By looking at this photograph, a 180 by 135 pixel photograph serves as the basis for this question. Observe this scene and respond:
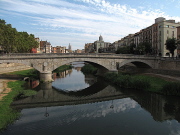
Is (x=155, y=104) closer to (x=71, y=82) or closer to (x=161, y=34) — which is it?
(x=71, y=82)

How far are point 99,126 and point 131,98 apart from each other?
36.4 feet

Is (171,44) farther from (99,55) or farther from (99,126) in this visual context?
(99,126)

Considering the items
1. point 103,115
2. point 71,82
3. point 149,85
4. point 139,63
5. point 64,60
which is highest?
point 64,60

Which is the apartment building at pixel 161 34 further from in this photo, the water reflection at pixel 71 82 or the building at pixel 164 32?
the water reflection at pixel 71 82

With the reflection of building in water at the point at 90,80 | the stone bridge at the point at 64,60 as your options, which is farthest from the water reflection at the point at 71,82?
the stone bridge at the point at 64,60

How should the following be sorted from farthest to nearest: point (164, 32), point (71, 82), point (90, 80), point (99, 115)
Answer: point (164, 32) < point (90, 80) < point (71, 82) < point (99, 115)

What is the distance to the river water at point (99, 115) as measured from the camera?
13.8m

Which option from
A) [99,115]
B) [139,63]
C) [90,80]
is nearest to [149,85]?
[99,115]

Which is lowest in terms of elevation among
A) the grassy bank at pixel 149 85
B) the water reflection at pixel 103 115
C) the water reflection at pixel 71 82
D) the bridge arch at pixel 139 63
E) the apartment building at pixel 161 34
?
the water reflection at pixel 103 115

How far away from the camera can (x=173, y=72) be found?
3412cm

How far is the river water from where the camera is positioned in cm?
1380

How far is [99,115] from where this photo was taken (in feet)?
57.1

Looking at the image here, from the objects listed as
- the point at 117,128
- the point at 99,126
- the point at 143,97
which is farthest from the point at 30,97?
the point at 143,97

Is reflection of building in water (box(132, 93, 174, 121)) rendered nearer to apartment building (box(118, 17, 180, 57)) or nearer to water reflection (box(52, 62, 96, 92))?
water reflection (box(52, 62, 96, 92))
